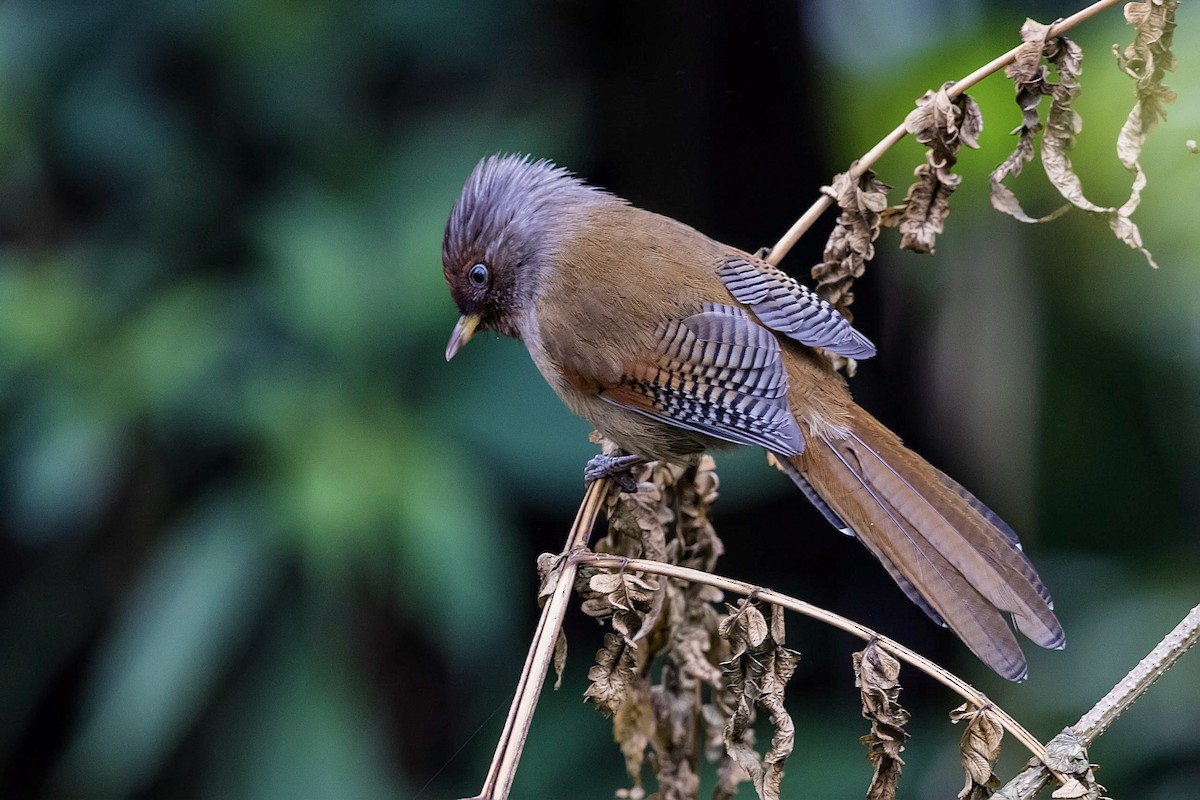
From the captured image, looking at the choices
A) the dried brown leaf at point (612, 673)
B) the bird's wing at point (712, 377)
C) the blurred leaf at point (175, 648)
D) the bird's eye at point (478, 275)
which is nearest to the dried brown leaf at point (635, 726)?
the dried brown leaf at point (612, 673)

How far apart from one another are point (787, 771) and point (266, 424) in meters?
1.76

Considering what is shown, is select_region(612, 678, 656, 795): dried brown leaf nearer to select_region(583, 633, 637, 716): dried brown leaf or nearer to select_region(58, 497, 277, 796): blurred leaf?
select_region(583, 633, 637, 716): dried brown leaf

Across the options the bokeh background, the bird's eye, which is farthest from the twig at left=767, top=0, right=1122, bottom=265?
the bokeh background

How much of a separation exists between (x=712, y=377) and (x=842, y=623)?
3.21ft

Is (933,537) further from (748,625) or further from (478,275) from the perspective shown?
(478,275)

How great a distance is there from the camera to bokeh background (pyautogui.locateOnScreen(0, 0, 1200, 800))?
10.4 ft

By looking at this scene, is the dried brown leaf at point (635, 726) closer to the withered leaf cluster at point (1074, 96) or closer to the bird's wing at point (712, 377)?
the bird's wing at point (712, 377)

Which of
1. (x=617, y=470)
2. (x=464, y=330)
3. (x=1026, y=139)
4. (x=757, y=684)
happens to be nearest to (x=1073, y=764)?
(x=757, y=684)

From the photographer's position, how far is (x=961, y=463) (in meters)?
3.47

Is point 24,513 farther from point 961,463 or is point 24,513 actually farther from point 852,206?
point 961,463

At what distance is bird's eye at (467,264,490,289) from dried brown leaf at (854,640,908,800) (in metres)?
1.44

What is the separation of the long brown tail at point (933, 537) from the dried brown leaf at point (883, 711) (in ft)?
0.99

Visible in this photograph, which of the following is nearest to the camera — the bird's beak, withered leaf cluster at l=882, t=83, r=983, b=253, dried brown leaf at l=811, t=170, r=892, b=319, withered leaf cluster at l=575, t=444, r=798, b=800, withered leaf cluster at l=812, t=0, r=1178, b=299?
withered leaf cluster at l=575, t=444, r=798, b=800

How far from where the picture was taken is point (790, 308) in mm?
2465
